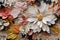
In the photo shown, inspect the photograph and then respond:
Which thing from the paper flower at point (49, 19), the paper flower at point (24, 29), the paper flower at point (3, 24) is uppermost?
the paper flower at point (49, 19)

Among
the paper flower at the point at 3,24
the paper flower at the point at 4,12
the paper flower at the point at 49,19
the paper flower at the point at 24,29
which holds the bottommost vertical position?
the paper flower at the point at 24,29

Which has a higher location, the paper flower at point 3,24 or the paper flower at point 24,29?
the paper flower at point 3,24

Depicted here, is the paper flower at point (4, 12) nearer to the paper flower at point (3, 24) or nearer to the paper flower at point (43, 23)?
the paper flower at point (3, 24)

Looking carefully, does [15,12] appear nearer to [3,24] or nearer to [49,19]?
[3,24]

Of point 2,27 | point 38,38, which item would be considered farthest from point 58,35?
point 2,27

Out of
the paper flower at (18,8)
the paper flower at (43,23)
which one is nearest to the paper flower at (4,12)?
the paper flower at (18,8)

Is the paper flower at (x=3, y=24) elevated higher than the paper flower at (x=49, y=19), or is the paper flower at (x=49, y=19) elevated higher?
the paper flower at (x=49, y=19)

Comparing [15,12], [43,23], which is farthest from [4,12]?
[43,23]

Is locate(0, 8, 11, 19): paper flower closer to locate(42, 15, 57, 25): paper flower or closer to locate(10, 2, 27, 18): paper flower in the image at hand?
locate(10, 2, 27, 18): paper flower

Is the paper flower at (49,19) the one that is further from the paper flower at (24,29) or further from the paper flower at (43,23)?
the paper flower at (24,29)

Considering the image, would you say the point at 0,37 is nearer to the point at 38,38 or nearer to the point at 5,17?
the point at 5,17

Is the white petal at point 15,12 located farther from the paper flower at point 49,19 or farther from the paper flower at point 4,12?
the paper flower at point 49,19
